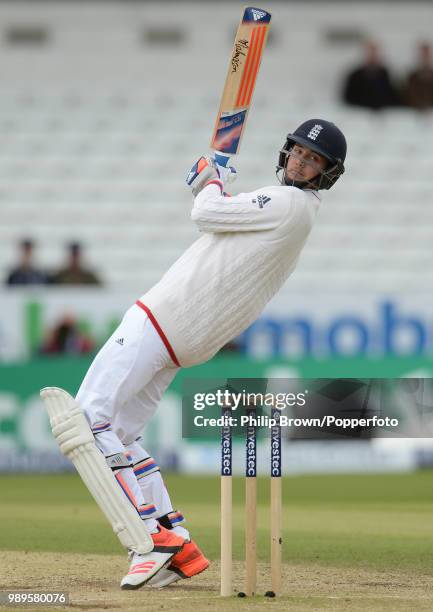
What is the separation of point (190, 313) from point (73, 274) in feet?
21.6

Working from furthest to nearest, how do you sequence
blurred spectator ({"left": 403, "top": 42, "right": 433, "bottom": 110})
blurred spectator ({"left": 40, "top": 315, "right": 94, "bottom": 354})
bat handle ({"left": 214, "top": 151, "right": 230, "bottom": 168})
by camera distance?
blurred spectator ({"left": 403, "top": 42, "right": 433, "bottom": 110})
blurred spectator ({"left": 40, "top": 315, "right": 94, "bottom": 354})
bat handle ({"left": 214, "top": 151, "right": 230, "bottom": 168})

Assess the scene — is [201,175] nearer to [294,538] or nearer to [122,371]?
[122,371]

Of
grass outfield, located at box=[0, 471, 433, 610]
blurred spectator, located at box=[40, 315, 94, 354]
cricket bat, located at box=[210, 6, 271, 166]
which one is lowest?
grass outfield, located at box=[0, 471, 433, 610]

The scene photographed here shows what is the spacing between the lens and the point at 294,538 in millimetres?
6492

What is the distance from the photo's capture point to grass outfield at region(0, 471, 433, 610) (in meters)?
4.73

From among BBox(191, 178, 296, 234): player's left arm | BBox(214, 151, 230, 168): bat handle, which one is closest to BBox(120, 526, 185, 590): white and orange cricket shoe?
BBox(191, 178, 296, 234): player's left arm

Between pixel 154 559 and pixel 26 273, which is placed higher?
pixel 26 273

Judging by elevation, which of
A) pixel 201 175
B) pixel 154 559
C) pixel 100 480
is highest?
pixel 201 175

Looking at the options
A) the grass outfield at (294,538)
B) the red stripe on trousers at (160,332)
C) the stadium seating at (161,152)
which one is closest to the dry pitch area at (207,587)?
the grass outfield at (294,538)

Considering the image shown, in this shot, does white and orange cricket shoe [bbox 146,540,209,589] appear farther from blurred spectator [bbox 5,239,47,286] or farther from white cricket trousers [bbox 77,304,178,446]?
blurred spectator [bbox 5,239,47,286]

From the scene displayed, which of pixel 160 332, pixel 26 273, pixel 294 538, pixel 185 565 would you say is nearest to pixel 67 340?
pixel 26 273

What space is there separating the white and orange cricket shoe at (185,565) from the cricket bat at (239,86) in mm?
1429

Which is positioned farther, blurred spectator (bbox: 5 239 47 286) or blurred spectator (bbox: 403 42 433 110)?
blurred spectator (bbox: 403 42 433 110)

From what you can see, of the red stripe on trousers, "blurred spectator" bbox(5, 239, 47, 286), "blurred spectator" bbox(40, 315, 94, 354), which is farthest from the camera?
"blurred spectator" bbox(5, 239, 47, 286)
